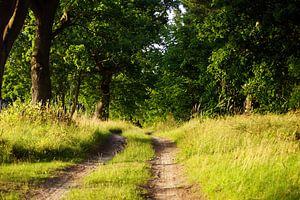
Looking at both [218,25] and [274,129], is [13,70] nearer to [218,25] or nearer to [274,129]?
[218,25]

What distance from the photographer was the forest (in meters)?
7.79

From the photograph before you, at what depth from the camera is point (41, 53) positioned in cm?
1825

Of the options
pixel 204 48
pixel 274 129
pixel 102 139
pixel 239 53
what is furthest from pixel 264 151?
pixel 204 48

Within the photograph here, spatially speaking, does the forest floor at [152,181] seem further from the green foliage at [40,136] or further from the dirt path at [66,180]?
the green foliage at [40,136]

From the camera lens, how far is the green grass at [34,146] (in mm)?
8531

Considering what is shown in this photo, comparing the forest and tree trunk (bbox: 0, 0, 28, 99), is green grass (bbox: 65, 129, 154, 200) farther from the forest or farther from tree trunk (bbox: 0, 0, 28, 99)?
tree trunk (bbox: 0, 0, 28, 99)

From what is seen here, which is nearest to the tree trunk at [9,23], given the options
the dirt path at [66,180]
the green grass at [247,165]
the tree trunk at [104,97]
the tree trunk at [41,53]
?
the dirt path at [66,180]

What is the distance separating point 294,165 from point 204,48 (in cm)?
2427

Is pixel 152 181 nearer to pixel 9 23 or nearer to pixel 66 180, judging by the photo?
pixel 66 180

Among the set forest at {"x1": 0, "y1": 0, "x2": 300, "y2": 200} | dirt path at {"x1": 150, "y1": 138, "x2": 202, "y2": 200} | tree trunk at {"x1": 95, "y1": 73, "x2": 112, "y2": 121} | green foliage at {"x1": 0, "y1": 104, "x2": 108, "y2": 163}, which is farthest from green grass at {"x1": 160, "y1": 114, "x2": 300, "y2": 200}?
tree trunk at {"x1": 95, "y1": 73, "x2": 112, "y2": 121}

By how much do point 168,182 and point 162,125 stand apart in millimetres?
21319

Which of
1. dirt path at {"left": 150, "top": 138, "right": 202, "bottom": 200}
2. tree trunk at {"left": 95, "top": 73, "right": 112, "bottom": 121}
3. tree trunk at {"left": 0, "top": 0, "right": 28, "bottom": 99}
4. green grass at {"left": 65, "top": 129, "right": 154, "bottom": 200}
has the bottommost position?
dirt path at {"left": 150, "top": 138, "right": 202, "bottom": 200}

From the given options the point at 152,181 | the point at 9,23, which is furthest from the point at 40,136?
the point at 152,181

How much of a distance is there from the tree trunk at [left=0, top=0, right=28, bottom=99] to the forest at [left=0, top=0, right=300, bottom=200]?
0.10 feet
